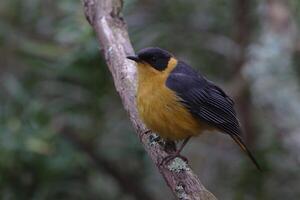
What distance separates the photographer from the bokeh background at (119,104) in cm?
459

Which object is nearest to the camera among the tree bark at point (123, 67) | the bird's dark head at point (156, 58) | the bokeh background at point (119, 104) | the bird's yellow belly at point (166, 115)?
the tree bark at point (123, 67)

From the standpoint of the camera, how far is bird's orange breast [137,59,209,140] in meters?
3.71

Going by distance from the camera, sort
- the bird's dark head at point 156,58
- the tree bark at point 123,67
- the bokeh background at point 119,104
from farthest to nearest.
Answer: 1. the bokeh background at point 119,104
2. the bird's dark head at point 156,58
3. the tree bark at point 123,67

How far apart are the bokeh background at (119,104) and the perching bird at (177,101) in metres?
0.65

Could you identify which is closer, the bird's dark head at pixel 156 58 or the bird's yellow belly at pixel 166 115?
the bird's yellow belly at pixel 166 115

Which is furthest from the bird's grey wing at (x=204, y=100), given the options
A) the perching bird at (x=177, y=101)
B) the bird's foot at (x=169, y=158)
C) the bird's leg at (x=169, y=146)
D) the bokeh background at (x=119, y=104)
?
the bokeh background at (x=119, y=104)

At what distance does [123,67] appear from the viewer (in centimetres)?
393

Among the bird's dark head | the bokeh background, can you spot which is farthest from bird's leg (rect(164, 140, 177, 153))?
the bokeh background

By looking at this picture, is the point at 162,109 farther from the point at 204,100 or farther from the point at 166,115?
the point at 204,100

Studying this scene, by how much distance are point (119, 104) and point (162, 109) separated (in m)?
1.54

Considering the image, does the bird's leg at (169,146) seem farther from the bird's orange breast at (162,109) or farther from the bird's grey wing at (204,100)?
the bird's grey wing at (204,100)

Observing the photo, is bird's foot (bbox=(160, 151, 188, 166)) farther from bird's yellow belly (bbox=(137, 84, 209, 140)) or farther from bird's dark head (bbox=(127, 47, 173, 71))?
bird's dark head (bbox=(127, 47, 173, 71))

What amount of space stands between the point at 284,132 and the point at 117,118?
4.14 ft

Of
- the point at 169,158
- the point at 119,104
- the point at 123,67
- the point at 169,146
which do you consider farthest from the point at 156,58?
the point at 119,104
